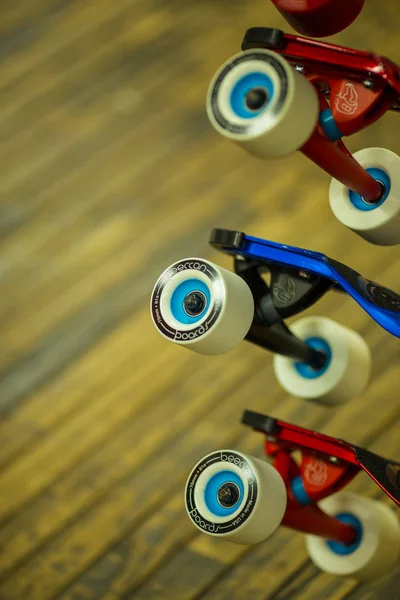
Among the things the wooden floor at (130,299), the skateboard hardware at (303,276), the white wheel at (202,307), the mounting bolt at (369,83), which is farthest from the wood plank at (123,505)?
the mounting bolt at (369,83)

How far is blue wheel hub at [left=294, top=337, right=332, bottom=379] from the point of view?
41.1 inches

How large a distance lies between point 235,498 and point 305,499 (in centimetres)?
17

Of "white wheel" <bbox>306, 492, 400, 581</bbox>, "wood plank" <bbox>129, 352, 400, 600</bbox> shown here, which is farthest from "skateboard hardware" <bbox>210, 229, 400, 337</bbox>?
"wood plank" <bbox>129, 352, 400, 600</bbox>

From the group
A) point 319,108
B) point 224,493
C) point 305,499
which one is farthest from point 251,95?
point 305,499

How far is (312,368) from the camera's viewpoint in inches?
41.3

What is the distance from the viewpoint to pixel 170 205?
1.51 metres

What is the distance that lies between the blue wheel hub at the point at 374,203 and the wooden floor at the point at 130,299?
472mm

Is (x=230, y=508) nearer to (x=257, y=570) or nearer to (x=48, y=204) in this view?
(x=257, y=570)

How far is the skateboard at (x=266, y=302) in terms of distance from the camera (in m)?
0.74

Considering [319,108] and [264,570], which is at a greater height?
[319,108]

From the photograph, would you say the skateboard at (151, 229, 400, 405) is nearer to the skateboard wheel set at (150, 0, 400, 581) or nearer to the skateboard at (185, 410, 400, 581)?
the skateboard wheel set at (150, 0, 400, 581)

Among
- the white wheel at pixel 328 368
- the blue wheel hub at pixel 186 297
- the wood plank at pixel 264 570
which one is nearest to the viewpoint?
the blue wheel hub at pixel 186 297

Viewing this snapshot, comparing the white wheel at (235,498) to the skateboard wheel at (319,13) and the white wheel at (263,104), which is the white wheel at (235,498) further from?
the skateboard wheel at (319,13)

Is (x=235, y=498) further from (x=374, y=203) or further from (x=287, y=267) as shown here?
(x=374, y=203)
